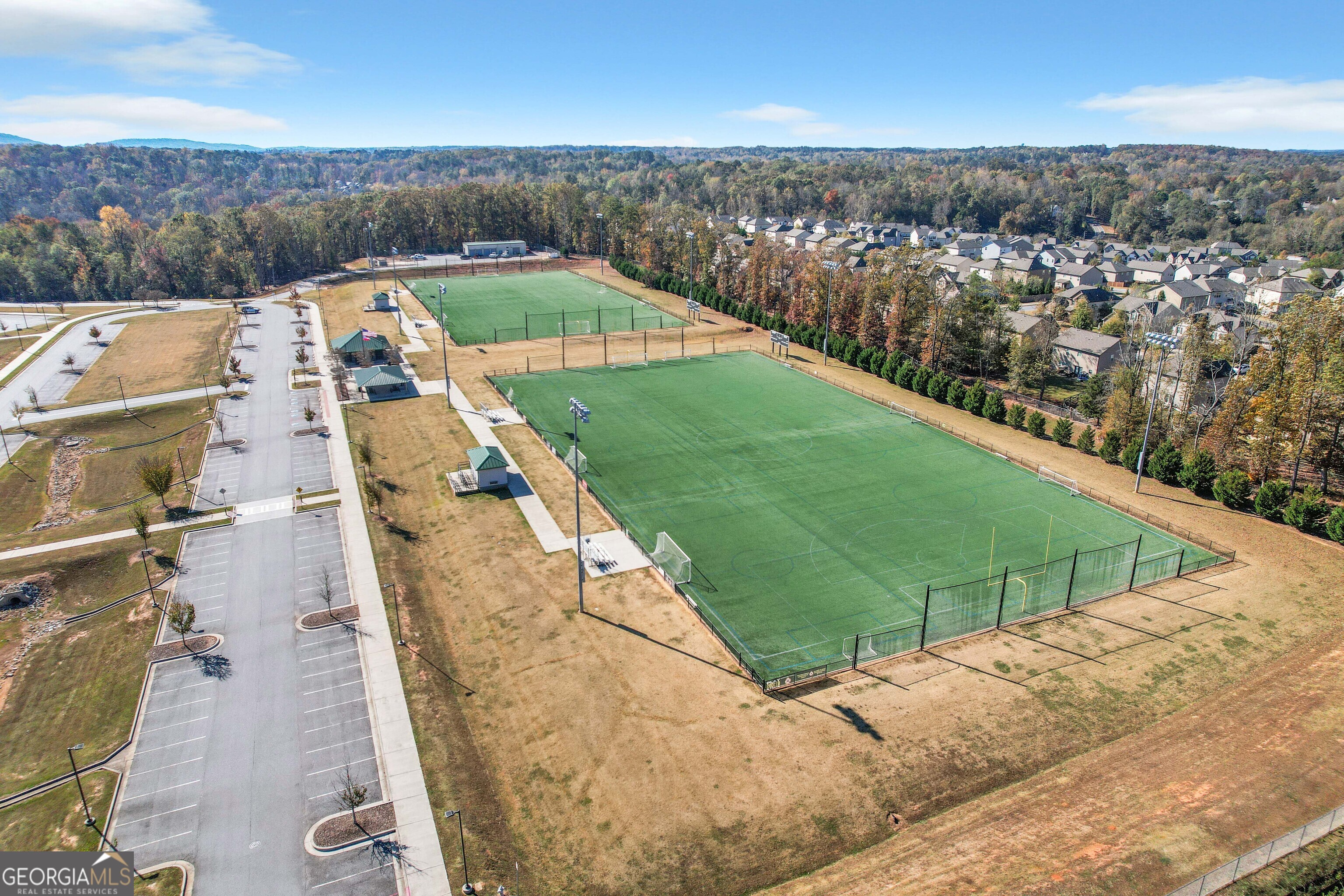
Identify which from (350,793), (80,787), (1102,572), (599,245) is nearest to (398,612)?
(350,793)

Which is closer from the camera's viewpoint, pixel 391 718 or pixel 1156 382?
pixel 391 718

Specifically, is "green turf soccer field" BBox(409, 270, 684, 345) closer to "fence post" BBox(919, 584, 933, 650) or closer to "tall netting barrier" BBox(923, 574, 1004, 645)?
"tall netting barrier" BBox(923, 574, 1004, 645)

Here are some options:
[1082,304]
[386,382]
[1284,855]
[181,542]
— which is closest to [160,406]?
[386,382]

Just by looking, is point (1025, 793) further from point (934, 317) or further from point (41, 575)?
point (934, 317)

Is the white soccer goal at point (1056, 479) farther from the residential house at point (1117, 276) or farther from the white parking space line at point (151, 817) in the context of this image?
the residential house at point (1117, 276)

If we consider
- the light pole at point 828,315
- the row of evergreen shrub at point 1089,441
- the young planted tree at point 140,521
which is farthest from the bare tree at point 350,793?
the light pole at point 828,315

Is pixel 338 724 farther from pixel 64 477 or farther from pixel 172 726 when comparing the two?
pixel 64 477

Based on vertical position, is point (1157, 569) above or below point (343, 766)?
above
